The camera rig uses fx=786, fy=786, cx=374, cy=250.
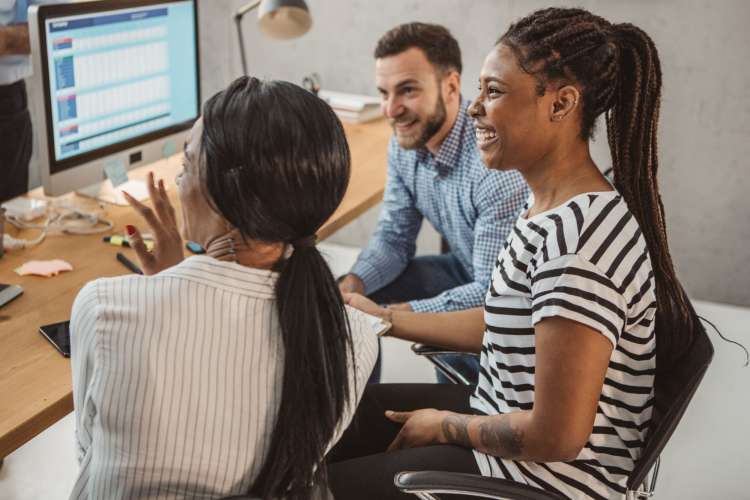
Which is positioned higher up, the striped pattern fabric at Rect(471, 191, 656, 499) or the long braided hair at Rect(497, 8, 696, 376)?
the long braided hair at Rect(497, 8, 696, 376)

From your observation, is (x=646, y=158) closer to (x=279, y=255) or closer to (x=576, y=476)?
(x=576, y=476)

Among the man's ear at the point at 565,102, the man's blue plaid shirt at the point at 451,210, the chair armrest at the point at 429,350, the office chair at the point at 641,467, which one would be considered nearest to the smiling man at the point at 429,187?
the man's blue plaid shirt at the point at 451,210

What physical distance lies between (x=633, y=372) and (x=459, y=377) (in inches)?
19.1

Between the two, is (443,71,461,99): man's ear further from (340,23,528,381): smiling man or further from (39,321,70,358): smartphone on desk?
(39,321,70,358): smartphone on desk

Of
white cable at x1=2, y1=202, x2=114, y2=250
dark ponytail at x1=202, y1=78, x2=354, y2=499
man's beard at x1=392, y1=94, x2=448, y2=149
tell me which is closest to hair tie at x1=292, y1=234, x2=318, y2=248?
dark ponytail at x1=202, y1=78, x2=354, y2=499

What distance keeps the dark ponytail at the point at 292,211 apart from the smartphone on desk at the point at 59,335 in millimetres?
502

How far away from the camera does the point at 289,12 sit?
2.49 meters

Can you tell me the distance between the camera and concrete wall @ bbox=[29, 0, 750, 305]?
286 cm

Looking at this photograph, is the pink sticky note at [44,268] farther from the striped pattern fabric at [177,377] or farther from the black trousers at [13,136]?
the black trousers at [13,136]

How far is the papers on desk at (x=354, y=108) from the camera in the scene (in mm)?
2877

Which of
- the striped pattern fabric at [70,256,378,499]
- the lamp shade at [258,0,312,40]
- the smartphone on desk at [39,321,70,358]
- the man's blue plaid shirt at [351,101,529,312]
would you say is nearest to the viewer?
the striped pattern fabric at [70,256,378,499]

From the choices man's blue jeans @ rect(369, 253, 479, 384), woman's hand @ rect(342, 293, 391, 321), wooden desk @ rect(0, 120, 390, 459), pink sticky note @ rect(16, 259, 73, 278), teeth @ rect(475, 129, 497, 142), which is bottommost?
man's blue jeans @ rect(369, 253, 479, 384)

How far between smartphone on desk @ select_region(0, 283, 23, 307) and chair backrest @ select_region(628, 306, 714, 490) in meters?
1.16

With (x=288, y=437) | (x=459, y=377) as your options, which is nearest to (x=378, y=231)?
(x=459, y=377)
